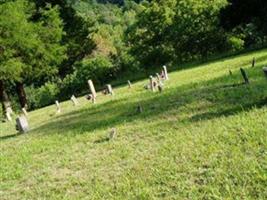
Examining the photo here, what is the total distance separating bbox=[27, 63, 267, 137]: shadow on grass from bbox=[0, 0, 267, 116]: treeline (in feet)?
63.5

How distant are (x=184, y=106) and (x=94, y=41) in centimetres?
3470

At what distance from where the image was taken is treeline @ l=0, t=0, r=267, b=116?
37.0m

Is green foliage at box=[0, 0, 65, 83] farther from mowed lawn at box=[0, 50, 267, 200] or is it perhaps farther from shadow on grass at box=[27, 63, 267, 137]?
mowed lawn at box=[0, 50, 267, 200]

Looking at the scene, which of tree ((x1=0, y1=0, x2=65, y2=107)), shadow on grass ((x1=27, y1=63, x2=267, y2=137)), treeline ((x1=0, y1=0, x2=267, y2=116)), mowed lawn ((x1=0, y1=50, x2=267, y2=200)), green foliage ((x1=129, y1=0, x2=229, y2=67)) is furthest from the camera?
green foliage ((x1=129, y1=0, x2=229, y2=67))

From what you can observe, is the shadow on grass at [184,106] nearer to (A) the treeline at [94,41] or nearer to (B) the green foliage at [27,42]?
(B) the green foliage at [27,42]

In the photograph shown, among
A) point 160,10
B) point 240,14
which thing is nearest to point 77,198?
point 240,14

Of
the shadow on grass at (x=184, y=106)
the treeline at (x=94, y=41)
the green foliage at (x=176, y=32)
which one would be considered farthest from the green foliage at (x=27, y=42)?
the shadow on grass at (x=184, y=106)

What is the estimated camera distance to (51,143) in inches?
548

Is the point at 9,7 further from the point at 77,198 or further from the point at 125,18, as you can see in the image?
the point at 125,18

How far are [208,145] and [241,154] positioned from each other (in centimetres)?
104

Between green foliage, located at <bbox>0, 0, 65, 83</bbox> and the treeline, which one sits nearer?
green foliage, located at <bbox>0, 0, 65, 83</bbox>

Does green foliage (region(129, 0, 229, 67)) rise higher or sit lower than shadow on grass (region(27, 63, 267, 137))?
higher

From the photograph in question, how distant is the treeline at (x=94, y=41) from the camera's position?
37.0 m

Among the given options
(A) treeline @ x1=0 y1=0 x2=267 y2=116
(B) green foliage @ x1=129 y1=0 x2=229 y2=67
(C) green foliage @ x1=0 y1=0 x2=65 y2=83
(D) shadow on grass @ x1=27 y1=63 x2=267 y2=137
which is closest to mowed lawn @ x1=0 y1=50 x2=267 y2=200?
(D) shadow on grass @ x1=27 y1=63 x2=267 y2=137
